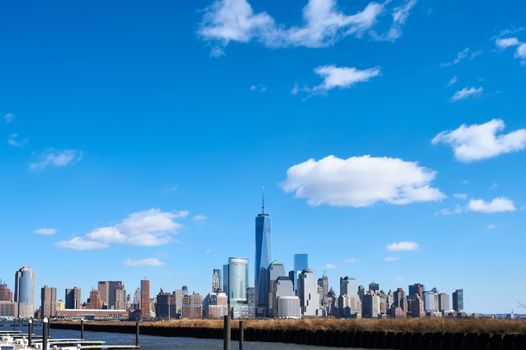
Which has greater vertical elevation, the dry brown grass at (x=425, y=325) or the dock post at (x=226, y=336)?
the dock post at (x=226, y=336)

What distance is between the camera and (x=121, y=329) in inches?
5930

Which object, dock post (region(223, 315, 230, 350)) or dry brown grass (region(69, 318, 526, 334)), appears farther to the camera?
dry brown grass (region(69, 318, 526, 334))

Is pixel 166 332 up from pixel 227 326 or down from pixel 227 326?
down

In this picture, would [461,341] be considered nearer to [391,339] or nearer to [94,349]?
[391,339]

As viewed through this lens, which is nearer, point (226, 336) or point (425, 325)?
point (226, 336)

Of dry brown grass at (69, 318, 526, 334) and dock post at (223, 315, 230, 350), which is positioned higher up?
dock post at (223, 315, 230, 350)

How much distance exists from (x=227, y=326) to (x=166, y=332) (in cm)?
9559

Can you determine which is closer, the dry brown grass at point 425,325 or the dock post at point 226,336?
the dock post at point 226,336

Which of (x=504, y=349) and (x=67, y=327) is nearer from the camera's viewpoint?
(x=504, y=349)

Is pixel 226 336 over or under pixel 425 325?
over

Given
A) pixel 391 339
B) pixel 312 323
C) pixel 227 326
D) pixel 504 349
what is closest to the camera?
pixel 227 326

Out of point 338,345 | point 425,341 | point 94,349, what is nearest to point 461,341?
point 425,341

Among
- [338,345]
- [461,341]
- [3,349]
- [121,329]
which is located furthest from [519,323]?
[121,329]

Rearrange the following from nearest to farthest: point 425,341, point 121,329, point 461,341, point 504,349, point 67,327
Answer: point 504,349
point 461,341
point 425,341
point 121,329
point 67,327
